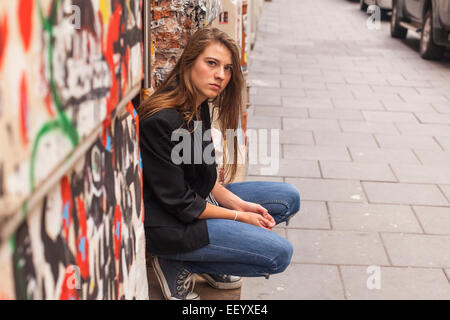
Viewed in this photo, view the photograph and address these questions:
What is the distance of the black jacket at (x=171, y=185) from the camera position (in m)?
2.41

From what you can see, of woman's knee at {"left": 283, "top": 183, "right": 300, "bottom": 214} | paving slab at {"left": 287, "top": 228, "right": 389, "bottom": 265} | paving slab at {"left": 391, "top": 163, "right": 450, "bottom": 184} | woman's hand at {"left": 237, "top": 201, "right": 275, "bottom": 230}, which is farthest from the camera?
paving slab at {"left": 391, "top": 163, "right": 450, "bottom": 184}

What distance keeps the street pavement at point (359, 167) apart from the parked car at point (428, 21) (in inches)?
12.6

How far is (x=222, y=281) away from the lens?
3.14 m

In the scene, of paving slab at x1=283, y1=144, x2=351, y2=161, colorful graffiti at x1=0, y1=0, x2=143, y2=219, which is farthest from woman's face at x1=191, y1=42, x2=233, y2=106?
paving slab at x1=283, y1=144, x2=351, y2=161

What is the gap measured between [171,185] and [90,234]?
3.36ft

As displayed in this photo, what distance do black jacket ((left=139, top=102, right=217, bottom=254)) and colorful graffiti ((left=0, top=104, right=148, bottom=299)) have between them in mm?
405

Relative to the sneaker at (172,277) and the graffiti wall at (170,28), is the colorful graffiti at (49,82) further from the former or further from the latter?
the graffiti wall at (170,28)

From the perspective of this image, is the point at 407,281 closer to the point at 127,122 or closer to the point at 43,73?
the point at 127,122

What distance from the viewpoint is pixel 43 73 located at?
1.02 metres

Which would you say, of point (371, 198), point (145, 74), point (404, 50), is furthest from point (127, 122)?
point (404, 50)

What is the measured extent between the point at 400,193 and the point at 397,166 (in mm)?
669

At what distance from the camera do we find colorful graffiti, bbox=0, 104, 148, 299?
1049mm

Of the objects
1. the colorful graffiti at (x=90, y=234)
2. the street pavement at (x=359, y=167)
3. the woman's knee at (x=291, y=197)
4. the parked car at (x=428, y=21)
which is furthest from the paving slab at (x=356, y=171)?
the parked car at (x=428, y=21)

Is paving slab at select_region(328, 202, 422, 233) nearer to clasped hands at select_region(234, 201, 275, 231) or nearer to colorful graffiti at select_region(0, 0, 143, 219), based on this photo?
clasped hands at select_region(234, 201, 275, 231)
